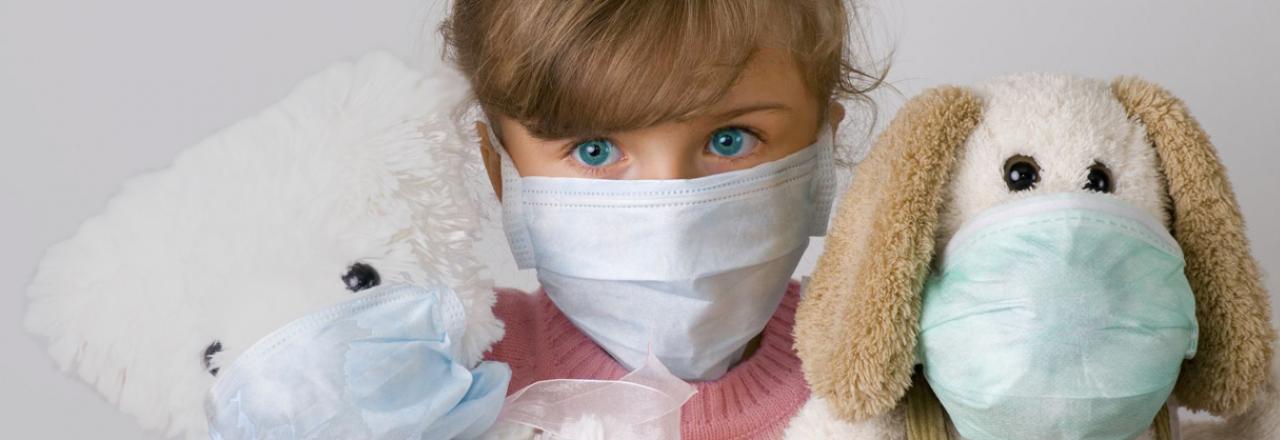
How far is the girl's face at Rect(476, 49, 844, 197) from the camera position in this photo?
1.19 m

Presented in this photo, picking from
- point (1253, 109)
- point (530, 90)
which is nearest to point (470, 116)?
point (530, 90)

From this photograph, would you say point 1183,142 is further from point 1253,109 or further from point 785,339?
point 1253,109

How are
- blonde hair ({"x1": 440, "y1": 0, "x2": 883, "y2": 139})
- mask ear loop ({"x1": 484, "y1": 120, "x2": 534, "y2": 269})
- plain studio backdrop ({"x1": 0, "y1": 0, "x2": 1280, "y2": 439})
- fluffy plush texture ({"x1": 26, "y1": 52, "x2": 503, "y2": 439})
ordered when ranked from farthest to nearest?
plain studio backdrop ({"x1": 0, "y1": 0, "x2": 1280, "y2": 439}) < mask ear loop ({"x1": 484, "y1": 120, "x2": 534, "y2": 269}) < blonde hair ({"x1": 440, "y1": 0, "x2": 883, "y2": 139}) < fluffy plush texture ({"x1": 26, "y1": 52, "x2": 503, "y2": 439})

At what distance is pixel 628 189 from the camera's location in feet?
3.92

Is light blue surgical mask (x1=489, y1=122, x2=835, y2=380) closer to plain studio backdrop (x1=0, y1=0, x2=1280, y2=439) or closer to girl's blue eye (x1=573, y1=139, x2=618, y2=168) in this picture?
girl's blue eye (x1=573, y1=139, x2=618, y2=168)

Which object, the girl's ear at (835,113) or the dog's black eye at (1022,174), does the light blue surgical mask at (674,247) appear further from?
the dog's black eye at (1022,174)

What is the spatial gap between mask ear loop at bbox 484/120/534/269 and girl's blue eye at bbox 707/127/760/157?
0.59 feet

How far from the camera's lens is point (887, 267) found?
95 centimetres

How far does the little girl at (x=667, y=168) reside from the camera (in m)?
1.16

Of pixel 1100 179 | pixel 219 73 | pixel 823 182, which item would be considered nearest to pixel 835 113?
pixel 823 182

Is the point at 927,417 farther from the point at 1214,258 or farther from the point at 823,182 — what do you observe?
the point at 823,182

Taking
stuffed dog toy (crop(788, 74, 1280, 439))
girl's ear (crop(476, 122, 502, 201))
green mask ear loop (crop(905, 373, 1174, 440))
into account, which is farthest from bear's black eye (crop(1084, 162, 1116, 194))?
girl's ear (crop(476, 122, 502, 201))

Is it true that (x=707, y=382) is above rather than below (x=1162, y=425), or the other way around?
below

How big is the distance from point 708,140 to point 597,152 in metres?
0.10
